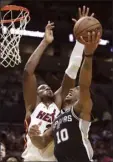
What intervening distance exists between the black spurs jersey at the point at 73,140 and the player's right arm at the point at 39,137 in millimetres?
454

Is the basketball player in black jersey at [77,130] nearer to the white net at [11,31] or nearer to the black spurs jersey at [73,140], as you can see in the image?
the black spurs jersey at [73,140]

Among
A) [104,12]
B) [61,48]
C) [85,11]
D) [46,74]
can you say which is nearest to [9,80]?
[46,74]

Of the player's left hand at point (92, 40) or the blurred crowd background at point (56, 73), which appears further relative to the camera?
the blurred crowd background at point (56, 73)

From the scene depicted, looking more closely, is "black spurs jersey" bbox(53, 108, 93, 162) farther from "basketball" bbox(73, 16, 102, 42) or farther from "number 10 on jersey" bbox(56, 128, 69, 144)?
"basketball" bbox(73, 16, 102, 42)

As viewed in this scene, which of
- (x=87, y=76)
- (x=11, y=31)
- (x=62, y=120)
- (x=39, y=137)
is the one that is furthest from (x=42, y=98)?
(x=87, y=76)

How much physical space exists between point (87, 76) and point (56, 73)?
8946 mm

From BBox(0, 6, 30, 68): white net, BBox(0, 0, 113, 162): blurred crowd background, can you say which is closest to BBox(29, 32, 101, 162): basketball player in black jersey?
BBox(0, 6, 30, 68): white net

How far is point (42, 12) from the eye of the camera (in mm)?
10438

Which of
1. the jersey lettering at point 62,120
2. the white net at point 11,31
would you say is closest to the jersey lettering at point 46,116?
the jersey lettering at point 62,120

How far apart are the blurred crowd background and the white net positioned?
4667mm

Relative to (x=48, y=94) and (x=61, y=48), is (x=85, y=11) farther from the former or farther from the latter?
(x=61, y=48)

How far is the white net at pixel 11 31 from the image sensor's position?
15.8 ft

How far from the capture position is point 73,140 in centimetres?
312

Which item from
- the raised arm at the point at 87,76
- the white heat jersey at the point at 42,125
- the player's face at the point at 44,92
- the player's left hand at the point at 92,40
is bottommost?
the white heat jersey at the point at 42,125
